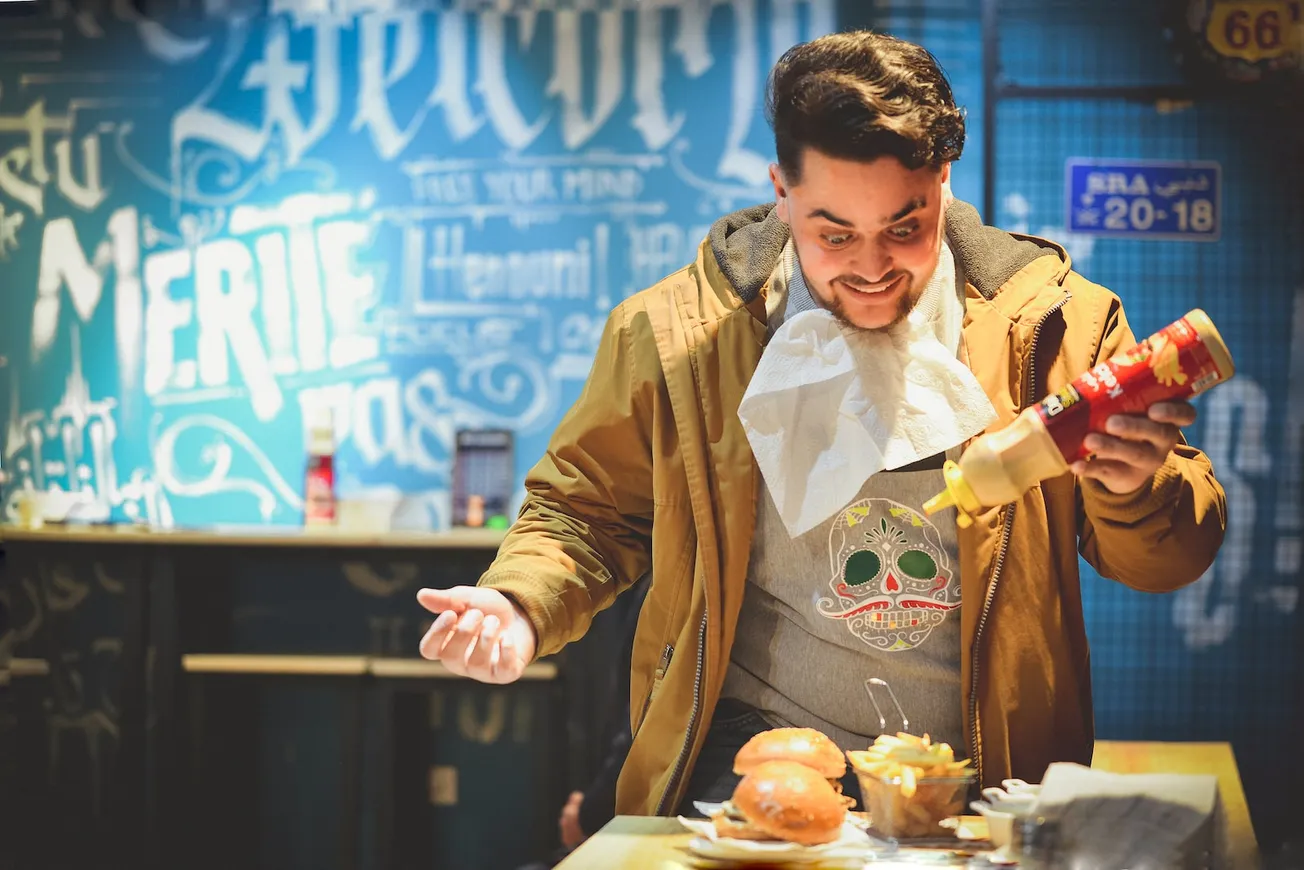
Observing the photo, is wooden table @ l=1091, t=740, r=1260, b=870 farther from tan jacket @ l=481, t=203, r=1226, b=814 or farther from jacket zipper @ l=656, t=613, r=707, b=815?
jacket zipper @ l=656, t=613, r=707, b=815

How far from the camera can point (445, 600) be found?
1.45 m

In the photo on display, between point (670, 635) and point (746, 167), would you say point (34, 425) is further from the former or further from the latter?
point (670, 635)

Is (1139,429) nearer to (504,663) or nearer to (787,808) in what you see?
(787,808)

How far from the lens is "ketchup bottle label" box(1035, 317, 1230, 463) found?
1218 mm

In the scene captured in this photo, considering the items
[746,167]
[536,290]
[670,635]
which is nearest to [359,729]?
[536,290]

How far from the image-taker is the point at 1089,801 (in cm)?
119

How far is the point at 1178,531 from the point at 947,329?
362 mm

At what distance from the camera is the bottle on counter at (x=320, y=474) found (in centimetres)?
389

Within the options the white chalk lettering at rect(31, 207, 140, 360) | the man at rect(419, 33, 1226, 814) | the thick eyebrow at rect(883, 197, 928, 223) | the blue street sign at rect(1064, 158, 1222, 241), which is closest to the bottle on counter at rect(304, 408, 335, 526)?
the white chalk lettering at rect(31, 207, 140, 360)

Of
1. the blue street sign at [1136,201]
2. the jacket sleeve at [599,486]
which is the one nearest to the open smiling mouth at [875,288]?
the jacket sleeve at [599,486]

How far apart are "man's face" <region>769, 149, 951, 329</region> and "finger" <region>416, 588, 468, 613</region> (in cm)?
55

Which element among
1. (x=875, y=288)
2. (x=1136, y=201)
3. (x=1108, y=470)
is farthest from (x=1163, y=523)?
(x=1136, y=201)

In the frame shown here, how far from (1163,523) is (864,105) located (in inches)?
21.7

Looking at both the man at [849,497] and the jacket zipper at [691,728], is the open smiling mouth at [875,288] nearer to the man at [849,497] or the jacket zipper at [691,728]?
the man at [849,497]
